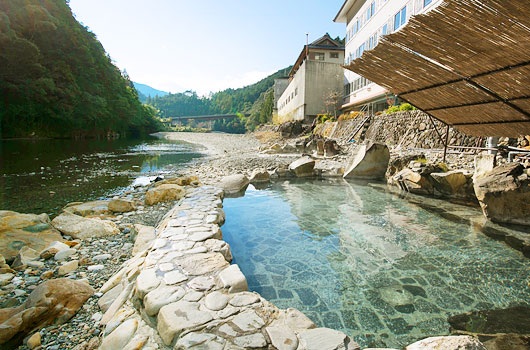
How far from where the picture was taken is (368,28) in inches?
886

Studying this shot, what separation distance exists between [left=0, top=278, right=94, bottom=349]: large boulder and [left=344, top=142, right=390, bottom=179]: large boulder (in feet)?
33.0

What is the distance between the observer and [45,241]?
4.13 m

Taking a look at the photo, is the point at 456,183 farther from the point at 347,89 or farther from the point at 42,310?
the point at 347,89

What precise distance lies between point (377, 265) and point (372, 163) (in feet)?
24.4

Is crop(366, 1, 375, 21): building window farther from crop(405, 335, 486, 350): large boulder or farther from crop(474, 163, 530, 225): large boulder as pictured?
crop(405, 335, 486, 350): large boulder

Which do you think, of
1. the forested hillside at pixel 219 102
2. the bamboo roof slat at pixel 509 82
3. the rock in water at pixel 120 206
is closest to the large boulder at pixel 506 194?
the bamboo roof slat at pixel 509 82

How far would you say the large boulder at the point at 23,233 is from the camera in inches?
150

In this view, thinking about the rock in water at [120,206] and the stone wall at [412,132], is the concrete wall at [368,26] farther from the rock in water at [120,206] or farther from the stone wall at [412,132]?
the rock in water at [120,206]

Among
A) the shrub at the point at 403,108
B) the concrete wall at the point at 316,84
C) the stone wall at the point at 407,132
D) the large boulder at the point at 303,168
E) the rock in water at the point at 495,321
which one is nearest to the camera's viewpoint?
the rock in water at the point at 495,321

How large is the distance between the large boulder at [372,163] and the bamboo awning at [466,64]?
9.70 feet

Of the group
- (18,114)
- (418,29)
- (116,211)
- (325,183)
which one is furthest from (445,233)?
(18,114)

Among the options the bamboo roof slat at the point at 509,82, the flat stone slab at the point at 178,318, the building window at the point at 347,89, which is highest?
the building window at the point at 347,89

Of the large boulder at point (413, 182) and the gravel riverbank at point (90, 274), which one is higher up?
the large boulder at point (413, 182)

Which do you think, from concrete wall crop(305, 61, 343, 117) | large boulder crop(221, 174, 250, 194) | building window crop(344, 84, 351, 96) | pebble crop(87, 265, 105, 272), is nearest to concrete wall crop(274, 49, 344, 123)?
concrete wall crop(305, 61, 343, 117)
